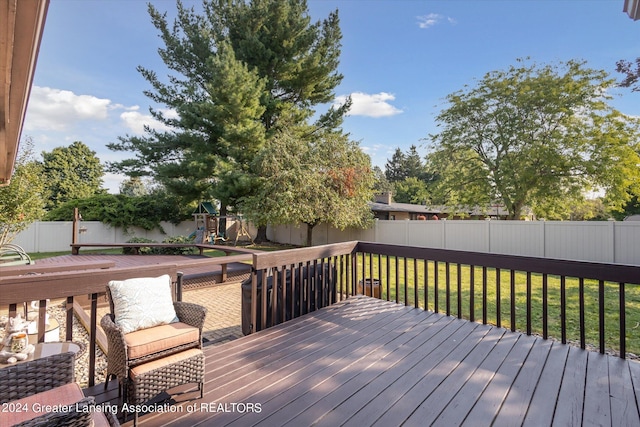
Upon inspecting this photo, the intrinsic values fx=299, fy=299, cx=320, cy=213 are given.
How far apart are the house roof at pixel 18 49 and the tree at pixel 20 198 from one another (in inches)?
308

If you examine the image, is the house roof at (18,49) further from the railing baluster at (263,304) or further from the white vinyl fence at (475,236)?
the white vinyl fence at (475,236)

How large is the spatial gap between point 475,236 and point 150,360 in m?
10.8

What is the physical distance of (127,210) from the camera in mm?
14422

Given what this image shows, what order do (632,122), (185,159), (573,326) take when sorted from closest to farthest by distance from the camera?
(573,326), (632,122), (185,159)

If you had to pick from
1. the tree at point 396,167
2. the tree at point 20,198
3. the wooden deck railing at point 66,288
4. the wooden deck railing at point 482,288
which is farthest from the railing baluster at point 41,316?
the tree at point 396,167

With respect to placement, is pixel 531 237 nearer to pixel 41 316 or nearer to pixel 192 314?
pixel 192 314

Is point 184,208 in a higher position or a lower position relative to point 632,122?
lower

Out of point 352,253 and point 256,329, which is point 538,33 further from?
point 256,329

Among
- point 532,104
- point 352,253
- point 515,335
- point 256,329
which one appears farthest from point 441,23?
point 256,329

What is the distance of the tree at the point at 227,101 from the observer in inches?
479

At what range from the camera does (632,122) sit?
11.1m

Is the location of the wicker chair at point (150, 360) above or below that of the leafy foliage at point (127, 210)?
below

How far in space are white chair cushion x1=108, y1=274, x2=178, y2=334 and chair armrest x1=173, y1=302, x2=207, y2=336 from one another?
0.18 feet

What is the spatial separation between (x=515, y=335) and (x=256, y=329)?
270cm
